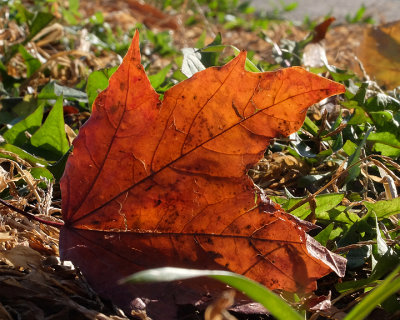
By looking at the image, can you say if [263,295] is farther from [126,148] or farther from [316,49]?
[316,49]

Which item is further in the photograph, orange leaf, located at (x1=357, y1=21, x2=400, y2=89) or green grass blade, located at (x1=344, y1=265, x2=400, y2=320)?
orange leaf, located at (x1=357, y1=21, x2=400, y2=89)

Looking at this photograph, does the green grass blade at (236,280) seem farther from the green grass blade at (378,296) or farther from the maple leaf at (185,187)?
the maple leaf at (185,187)

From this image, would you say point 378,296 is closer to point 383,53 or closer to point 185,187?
point 185,187

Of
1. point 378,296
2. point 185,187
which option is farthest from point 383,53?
point 378,296

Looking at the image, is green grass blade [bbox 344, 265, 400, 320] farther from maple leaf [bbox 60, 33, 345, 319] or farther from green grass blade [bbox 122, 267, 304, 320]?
maple leaf [bbox 60, 33, 345, 319]

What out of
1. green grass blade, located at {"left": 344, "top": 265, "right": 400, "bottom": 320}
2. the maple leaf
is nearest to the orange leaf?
the maple leaf

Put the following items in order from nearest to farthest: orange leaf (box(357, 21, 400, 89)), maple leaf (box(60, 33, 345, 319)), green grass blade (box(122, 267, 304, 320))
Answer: green grass blade (box(122, 267, 304, 320)), maple leaf (box(60, 33, 345, 319)), orange leaf (box(357, 21, 400, 89))
